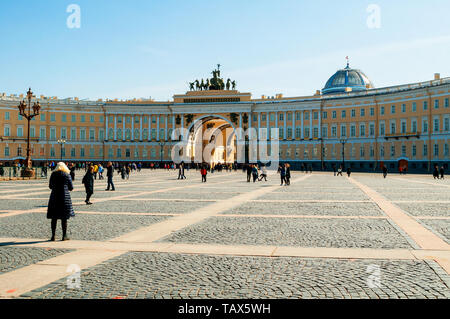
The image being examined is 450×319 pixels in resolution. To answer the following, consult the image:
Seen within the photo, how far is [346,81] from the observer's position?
8881 centimetres

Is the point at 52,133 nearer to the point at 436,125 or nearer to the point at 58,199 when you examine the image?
the point at 436,125

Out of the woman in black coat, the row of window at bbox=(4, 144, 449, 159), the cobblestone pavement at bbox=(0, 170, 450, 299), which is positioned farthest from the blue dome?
the woman in black coat

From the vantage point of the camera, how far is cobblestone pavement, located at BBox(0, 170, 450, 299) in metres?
5.47

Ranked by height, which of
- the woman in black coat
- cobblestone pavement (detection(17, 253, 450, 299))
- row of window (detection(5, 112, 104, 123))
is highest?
row of window (detection(5, 112, 104, 123))

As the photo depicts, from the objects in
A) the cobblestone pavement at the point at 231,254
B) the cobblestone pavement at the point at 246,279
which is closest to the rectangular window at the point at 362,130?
the cobblestone pavement at the point at 231,254

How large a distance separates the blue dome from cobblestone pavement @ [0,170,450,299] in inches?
3099

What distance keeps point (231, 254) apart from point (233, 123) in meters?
79.2

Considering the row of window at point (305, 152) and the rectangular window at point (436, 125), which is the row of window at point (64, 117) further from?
the rectangular window at point (436, 125)

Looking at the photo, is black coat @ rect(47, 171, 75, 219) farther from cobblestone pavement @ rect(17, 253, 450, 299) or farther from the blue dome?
the blue dome

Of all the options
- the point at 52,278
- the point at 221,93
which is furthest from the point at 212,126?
the point at 52,278

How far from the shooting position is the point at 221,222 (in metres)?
11.2

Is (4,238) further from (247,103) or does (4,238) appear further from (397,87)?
Result: (247,103)

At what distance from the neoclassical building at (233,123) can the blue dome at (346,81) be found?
0.23 meters

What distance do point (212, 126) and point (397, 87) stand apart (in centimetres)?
4169
